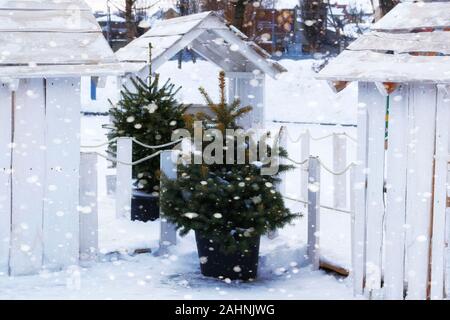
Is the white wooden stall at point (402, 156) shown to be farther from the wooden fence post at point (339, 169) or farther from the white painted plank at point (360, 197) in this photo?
the wooden fence post at point (339, 169)

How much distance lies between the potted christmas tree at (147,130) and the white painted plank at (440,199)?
12.8ft

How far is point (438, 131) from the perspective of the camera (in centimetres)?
631

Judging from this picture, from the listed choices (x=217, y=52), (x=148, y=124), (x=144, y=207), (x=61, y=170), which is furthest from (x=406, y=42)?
(x=217, y=52)

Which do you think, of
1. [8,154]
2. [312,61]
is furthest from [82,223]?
[312,61]

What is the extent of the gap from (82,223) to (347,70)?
118 inches

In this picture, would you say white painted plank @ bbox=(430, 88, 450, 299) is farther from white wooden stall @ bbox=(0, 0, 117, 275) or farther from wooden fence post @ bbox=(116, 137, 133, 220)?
wooden fence post @ bbox=(116, 137, 133, 220)

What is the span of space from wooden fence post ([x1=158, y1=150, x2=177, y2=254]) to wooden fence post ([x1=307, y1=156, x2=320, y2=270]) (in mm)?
1376

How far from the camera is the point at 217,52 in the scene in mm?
11898

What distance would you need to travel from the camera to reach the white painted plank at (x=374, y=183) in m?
6.52

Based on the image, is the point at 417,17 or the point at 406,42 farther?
the point at 417,17

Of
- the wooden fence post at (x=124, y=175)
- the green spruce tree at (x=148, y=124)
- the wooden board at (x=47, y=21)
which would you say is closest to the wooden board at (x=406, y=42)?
the wooden board at (x=47, y=21)

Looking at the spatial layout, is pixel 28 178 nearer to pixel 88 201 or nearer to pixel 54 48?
pixel 88 201

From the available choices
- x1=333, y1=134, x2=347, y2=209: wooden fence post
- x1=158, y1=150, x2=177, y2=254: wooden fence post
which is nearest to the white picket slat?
x1=158, y1=150, x2=177, y2=254: wooden fence post

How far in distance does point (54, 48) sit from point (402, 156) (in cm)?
324
